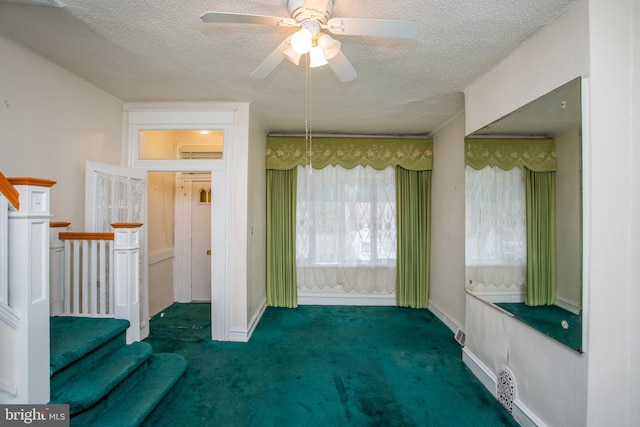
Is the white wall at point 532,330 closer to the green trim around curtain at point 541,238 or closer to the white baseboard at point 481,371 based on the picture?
the white baseboard at point 481,371

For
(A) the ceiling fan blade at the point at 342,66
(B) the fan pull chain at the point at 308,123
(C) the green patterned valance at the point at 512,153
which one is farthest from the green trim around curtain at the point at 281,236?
(A) the ceiling fan blade at the point at 342,66

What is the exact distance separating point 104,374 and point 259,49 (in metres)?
2.42

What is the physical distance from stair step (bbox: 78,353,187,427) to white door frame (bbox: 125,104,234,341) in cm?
61

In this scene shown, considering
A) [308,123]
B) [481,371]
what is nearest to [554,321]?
[481,371]

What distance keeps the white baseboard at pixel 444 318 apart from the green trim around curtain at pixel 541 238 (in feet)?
5.24

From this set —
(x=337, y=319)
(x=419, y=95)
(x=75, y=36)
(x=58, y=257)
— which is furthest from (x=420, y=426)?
(x=75, y=36)

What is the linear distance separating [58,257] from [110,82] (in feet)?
5.14

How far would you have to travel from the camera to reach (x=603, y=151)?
58.1 inches

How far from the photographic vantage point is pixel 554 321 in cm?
172

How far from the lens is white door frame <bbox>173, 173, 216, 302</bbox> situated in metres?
4.32

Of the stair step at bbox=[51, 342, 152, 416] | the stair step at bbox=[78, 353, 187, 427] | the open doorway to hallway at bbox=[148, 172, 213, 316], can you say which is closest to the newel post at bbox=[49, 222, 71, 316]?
the stair step at bbox=[51, 342, 152, 416]

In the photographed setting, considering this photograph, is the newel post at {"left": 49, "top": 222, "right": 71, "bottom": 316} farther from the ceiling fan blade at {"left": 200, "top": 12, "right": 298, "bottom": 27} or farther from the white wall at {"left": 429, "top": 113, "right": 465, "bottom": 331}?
the white wall at {"left": 429, "top": 113, "right": 465, "bottom": 331}

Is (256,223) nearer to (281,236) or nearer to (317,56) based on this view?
(281,236)

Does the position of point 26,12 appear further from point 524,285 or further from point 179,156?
point 524,285
